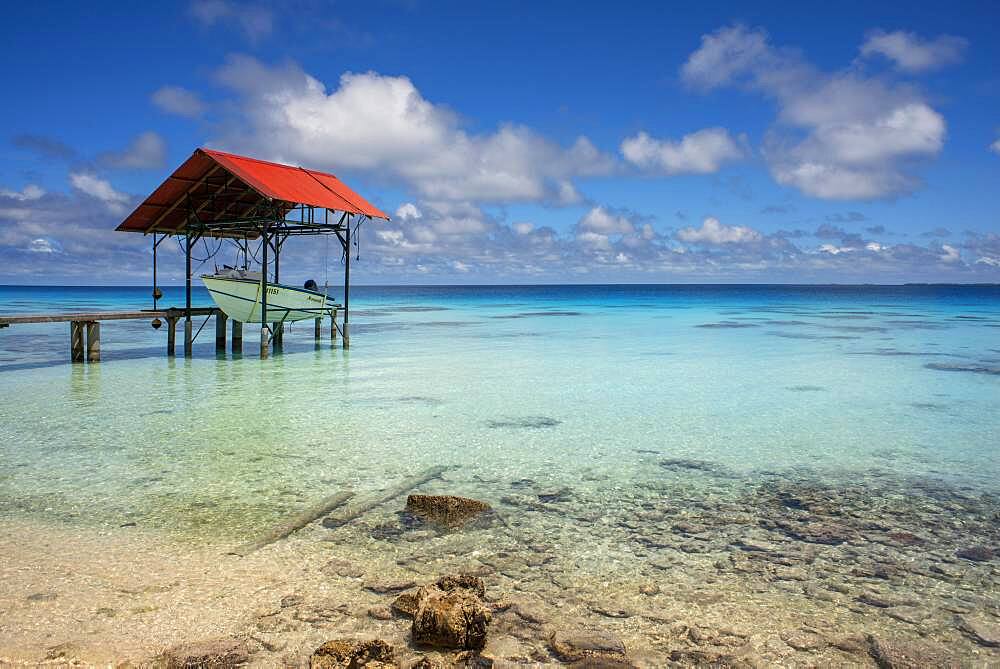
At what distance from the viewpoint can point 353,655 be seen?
372cm

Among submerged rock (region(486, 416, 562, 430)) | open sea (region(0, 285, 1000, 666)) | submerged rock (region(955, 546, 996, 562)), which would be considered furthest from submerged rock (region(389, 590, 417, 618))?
submerged rock (region(486, 416, 562, 430))

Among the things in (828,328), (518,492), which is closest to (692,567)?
(518,492)

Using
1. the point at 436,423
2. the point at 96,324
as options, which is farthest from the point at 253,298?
the point at 436,423

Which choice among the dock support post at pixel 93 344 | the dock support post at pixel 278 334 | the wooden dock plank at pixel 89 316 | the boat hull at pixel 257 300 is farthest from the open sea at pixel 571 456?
the dock support post at pixel 278 334

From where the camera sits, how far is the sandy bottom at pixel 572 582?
407 centimetres

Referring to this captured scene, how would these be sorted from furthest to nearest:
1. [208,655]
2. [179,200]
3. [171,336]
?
[171,336], [179,200], [208,655]

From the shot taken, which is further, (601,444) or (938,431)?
(938,431)

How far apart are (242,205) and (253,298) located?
8.96 ft

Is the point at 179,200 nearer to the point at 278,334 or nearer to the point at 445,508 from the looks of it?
the point at 278,334

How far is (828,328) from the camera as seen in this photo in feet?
118

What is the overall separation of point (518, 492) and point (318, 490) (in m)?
2.09

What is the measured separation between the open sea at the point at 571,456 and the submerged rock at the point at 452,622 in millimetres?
885

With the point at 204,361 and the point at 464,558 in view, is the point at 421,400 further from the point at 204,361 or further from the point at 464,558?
the point at 204,361

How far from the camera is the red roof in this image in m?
16.4
